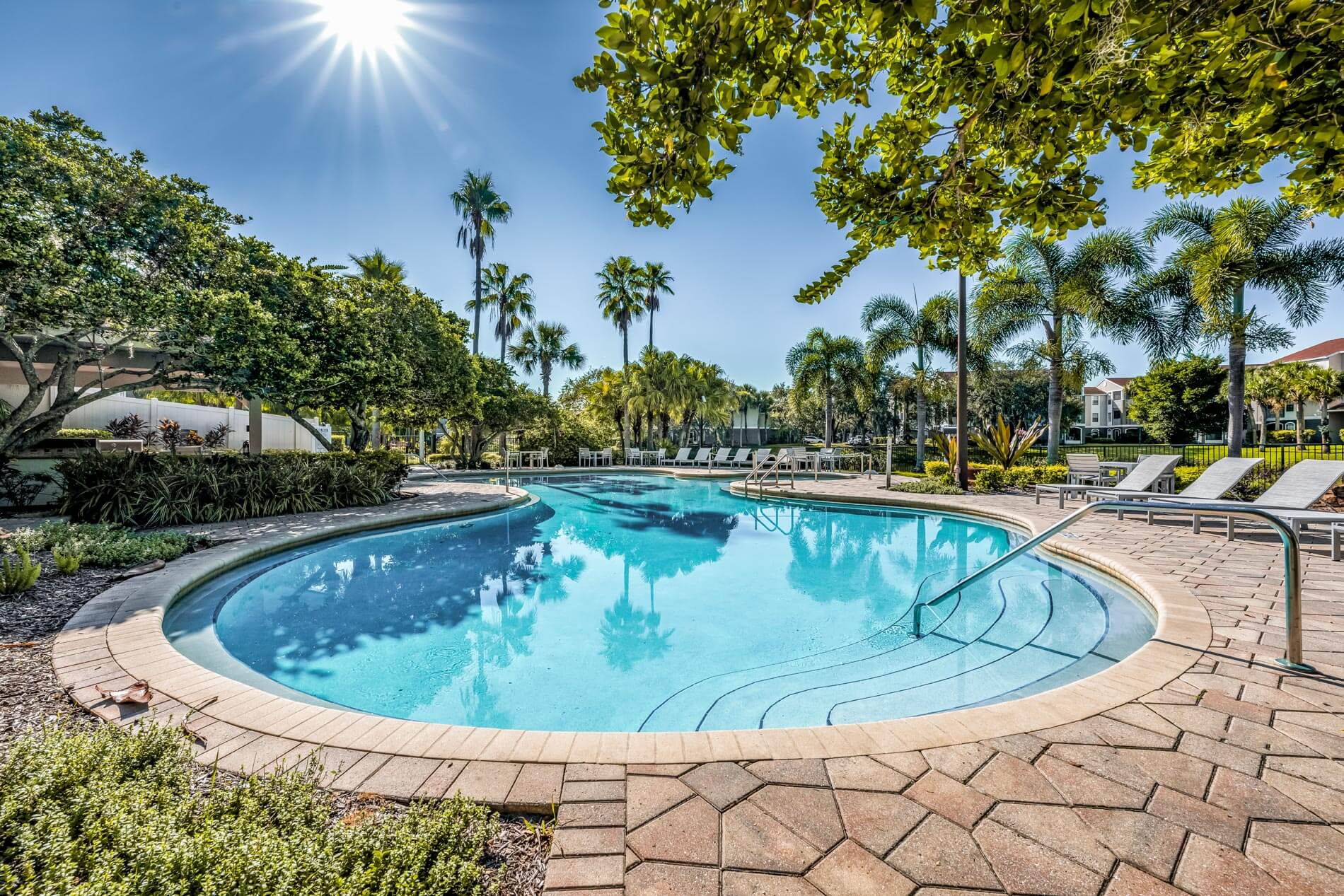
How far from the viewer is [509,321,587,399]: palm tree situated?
30562 millimetres

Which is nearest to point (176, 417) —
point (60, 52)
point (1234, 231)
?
point (60, 52)

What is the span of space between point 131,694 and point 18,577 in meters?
3.30

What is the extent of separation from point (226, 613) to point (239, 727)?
336 centimetres

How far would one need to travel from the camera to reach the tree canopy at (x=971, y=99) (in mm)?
1759

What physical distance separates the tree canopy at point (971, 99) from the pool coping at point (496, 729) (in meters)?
2.34

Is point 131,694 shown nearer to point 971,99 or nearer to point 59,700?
point 59,700

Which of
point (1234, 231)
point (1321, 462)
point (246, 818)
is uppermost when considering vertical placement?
point (1234, 231)

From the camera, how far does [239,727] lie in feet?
8.09

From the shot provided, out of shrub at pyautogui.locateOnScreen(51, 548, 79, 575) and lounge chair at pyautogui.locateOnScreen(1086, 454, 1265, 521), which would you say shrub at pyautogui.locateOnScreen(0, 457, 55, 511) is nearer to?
shrub at pyautogui.locateOnScreen(51, 548, 79, 575)

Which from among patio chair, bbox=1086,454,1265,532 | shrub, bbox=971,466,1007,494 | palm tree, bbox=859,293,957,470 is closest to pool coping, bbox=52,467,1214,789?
patio chair, bbox=1086,454,1265,532

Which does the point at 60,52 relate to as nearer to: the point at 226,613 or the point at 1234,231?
the point at 226,613

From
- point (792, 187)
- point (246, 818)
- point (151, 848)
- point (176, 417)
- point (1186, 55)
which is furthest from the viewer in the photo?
point (176, 417)

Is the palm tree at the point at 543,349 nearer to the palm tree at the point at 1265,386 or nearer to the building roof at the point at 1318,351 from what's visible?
the palm tree at the point at 1265,386

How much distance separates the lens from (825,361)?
25812 mm
